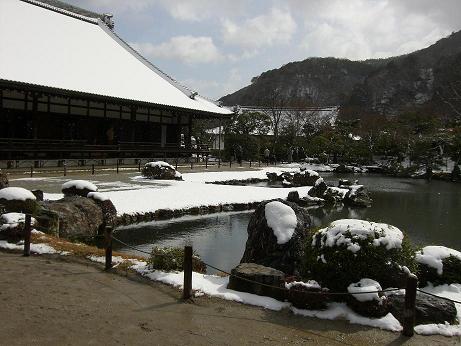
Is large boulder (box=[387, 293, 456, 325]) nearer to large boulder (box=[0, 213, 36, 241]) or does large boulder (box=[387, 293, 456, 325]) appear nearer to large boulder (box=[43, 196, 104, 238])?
large boulder (box=[0, 213, 36, 241])

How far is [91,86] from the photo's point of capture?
2575 centimetres

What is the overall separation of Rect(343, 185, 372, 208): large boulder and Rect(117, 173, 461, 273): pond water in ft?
1.58

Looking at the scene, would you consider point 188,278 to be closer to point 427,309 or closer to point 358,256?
point 358,256

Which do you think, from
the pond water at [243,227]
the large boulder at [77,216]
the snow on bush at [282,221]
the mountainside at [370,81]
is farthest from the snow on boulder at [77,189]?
the mountainside at [370,81]

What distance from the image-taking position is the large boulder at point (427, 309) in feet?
17.9

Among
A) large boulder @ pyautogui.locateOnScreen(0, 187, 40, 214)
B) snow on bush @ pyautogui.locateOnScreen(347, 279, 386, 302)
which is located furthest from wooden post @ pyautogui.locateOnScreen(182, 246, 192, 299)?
large boulder @ pyautogui.locateOnScreen(0, 187, 40, 214)

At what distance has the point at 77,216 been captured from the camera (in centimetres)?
1152

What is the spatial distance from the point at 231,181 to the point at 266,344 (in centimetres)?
2229

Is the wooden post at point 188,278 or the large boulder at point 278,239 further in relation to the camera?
the large boulder at point 278,239

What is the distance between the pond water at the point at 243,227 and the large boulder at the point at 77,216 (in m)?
1.00

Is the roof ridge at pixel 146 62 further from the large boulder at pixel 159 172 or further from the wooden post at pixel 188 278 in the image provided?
the wooden post at pixel 188 278

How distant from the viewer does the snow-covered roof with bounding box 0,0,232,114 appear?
24328 mm


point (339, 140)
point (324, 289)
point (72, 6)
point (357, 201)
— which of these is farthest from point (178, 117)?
point (324, 289)

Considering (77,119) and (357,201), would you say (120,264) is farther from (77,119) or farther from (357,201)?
(77,119)
